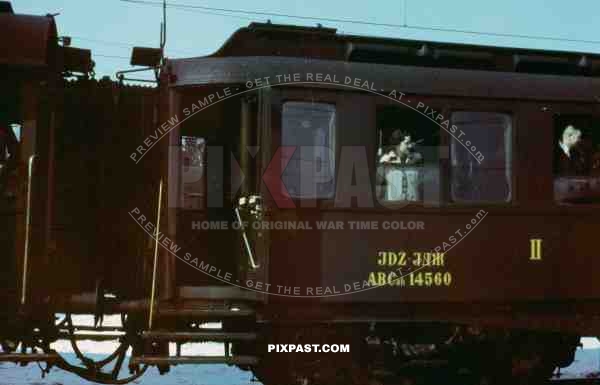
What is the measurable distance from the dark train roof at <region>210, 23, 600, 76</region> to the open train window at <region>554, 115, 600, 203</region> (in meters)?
0.75

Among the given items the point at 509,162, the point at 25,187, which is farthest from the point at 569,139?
the point at 25,187

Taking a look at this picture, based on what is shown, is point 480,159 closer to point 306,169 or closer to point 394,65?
point 394,65

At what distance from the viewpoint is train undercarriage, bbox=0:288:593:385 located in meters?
6.41

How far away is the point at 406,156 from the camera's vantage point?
6.70 m

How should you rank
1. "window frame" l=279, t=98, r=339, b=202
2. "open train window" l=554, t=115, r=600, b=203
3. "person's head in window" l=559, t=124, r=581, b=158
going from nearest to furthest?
1. "window frame" l=279, t=98, r=339, b=202
2. "open train window" l=554, t=115, r=600, b=203
3. "person's head in window" l=559, t=124, r=581, b=158

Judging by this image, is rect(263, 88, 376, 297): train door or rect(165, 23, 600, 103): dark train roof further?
rect(165, 23, 600, 103): dark train roof

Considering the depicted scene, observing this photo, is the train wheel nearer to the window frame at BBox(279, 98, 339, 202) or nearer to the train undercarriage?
the train undercarriage

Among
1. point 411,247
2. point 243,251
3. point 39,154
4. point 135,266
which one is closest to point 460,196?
point 411,247

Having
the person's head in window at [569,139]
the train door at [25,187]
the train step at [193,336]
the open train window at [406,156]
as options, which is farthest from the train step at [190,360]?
the person's head in window at [569,139]

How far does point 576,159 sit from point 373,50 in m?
2.36

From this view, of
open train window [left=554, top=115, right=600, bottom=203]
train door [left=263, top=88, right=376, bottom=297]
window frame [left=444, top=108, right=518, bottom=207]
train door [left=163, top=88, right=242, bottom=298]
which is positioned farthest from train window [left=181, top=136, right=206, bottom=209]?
open train window [left=554, top=115, right=600, bottom=203]

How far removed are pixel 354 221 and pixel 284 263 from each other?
0.76 m

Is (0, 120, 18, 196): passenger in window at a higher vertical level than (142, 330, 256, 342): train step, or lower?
higher

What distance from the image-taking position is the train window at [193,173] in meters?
6.98
